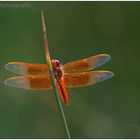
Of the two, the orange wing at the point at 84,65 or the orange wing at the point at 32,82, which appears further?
the orange wing at the point at 84,65

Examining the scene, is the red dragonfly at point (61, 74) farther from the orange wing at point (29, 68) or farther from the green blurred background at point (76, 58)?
the green blurred background at point (76, 58)

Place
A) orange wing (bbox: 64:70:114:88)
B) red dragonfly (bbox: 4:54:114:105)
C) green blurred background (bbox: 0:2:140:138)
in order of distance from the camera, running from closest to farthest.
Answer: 1. red dragonfly (bbox: 4:54:114:105)
2. orange wing (bbox: 64:70:114:88)
3. green blurred background (bbox: 0:2:140:138)

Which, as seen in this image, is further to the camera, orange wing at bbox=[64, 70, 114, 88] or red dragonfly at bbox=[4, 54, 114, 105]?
orange wing at bbox=[64, 70, 114, 88]

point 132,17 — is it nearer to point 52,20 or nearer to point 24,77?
point 52,20

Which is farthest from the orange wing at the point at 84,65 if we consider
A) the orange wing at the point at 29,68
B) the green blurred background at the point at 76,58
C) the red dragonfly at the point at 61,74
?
the green blurred background at the point at 76,58

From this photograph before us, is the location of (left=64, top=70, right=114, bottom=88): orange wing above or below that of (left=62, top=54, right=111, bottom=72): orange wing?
below

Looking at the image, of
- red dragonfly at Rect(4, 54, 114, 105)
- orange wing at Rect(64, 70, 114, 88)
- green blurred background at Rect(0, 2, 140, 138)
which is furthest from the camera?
green blurred background at Rect(0, 2, 140, 138)

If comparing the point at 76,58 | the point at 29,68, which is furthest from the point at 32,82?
the point at 76,58

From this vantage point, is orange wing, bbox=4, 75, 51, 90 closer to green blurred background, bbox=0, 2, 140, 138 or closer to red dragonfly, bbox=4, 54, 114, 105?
red dragonfly, bbox=4, 54, 114, 105

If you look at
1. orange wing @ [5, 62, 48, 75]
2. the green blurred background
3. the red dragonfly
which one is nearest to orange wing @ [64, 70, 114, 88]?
the red dragonfly
